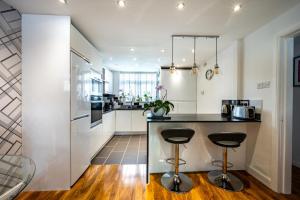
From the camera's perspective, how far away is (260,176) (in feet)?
7.93

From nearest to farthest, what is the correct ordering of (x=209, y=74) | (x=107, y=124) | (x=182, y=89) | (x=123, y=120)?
(x=107, y=124), (x=209, y=74), (x=123, y=120), (x=182, y=89)

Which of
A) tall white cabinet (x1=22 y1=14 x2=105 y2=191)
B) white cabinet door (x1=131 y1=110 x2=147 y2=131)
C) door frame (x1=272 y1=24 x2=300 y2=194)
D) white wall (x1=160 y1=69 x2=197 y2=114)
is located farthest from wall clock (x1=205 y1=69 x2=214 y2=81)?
tall white cabinet (x1=22 y1=14 x2=105 y2=191)

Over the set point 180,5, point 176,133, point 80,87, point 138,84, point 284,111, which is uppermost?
point 180,5

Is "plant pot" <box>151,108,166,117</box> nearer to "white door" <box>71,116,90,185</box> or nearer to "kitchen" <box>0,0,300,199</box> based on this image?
"kitchen" <box>0,0,300,199</box>

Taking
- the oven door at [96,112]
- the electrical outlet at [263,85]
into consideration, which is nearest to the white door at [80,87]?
the oven door at [96,112]

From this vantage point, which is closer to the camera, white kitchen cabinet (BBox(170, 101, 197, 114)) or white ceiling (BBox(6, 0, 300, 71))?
white ceiling (BBox(6, 0, 300, 71))

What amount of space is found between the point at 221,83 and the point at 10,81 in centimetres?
383

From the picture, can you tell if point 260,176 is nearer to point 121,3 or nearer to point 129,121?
point 121,3

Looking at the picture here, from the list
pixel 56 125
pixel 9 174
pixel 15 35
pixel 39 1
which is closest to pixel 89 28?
pixel 39 1

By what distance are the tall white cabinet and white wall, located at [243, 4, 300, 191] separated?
2862 millimetres

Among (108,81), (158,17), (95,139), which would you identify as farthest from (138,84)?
(158,17)

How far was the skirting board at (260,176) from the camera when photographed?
2.27m

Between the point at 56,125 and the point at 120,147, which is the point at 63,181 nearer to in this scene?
the point at 56,125

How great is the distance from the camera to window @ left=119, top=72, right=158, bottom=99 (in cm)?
680
